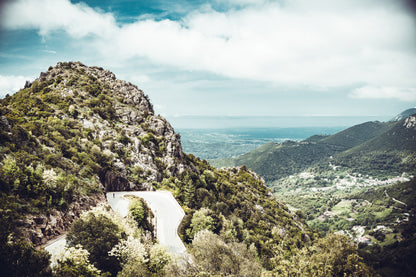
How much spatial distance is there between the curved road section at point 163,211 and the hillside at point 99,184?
52.4 inches

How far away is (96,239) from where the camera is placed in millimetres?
14164

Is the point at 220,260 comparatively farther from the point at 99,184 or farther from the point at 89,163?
the point at 89,163

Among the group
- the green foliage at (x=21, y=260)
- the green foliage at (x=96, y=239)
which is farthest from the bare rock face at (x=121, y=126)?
the green foliage at (x=21, y=260)

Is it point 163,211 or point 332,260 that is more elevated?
point 163,211

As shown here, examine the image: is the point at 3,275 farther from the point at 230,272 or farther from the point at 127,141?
the point at 127,141

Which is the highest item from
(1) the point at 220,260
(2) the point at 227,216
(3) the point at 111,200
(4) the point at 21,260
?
(4) the point at 21,260

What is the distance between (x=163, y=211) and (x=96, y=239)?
48.2 ft

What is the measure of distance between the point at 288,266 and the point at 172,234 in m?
13.3

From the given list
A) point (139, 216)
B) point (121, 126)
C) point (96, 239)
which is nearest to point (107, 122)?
point (121, 126)

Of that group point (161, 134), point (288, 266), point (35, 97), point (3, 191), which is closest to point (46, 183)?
point (3, 191)

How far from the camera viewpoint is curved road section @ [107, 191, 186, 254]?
896 inches

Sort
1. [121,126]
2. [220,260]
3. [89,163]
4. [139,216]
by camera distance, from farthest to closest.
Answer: [121,126] → [89,163] → [139,216] → [220,260]

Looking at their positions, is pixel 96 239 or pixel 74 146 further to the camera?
pixel 74 146

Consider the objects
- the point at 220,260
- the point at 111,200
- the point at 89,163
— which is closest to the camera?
the point at 220,260
